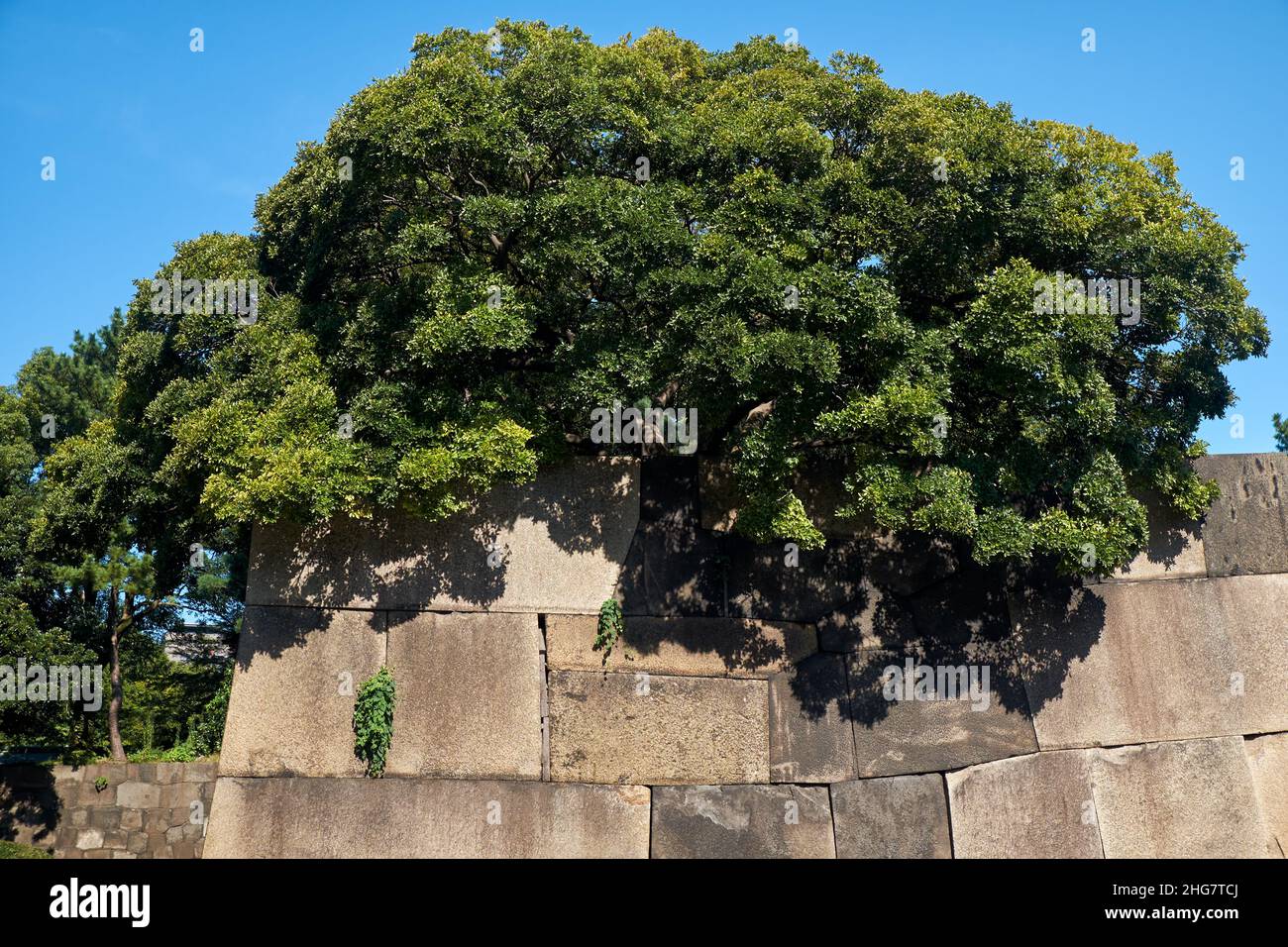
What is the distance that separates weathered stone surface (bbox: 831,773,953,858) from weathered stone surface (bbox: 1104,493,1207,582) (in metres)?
3.96

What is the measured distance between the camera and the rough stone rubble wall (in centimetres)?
1249

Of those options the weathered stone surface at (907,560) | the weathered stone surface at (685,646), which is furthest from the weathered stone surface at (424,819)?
the weathered stone surface at (907,560)

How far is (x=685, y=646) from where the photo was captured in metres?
13.1

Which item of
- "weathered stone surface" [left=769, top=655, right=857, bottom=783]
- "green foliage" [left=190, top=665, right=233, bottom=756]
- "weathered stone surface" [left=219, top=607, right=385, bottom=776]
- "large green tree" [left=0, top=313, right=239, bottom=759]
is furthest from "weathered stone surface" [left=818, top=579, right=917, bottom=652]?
"large green tree" [left=0, top=313, right=239, bottom=759]

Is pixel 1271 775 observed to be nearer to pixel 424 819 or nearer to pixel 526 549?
pixel 526 549

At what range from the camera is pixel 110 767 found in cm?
1320

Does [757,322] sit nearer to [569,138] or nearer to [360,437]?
[569,138]

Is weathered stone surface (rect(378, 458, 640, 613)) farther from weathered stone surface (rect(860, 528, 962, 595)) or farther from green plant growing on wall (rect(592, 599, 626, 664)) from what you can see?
weathered stone surface (rect(860, 528, 962, 595))

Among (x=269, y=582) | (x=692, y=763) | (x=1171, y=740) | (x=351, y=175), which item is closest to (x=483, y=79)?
(x=351, y=175)

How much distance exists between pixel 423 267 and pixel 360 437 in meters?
2.59

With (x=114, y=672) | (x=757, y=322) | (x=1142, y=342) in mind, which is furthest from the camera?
(x=114, y=672)

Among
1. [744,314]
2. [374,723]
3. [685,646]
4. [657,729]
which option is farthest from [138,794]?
[744,314]

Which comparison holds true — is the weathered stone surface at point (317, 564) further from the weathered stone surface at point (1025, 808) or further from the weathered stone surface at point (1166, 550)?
the weathered stone surface at point (1166, 550)

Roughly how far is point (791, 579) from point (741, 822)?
316 centimetres
